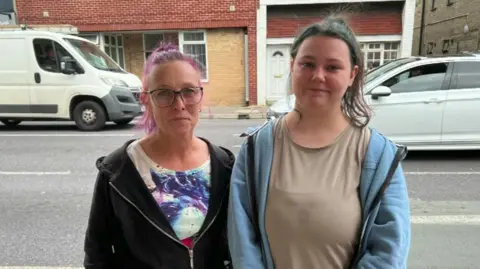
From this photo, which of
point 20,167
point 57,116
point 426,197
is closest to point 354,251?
point 426,197

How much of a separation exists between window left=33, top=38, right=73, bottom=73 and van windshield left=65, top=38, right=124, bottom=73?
329mm

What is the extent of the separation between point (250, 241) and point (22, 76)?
9.35 meters

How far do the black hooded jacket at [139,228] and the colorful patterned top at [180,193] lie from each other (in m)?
0.02

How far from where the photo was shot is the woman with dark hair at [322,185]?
128cm

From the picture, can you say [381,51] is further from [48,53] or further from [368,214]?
[368,214]

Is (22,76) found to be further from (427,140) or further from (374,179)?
(374,179)

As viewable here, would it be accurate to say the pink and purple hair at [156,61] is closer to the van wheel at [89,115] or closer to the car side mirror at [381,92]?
the car side mirror at [381,92]

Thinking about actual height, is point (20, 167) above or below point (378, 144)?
below

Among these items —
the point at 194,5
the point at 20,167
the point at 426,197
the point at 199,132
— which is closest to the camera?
the point at 426,197

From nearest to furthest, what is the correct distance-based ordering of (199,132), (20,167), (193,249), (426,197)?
(193,249)
(426,197)
(20,167)
(199,132)

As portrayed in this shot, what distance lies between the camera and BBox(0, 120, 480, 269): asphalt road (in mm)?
3277

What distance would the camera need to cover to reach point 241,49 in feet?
45.7

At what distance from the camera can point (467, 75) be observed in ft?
20.3

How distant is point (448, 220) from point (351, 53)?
10.5 feet
